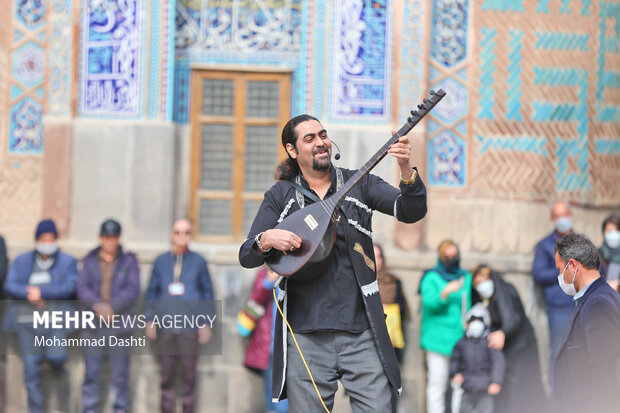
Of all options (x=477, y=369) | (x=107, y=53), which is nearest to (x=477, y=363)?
→ (x=477, y=369)

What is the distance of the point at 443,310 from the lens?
8742 mm

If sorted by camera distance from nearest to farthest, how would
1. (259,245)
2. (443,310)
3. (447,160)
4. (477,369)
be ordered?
(259,245) < (477,369) < (443,310) < (447,160)

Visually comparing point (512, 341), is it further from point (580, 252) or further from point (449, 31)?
point (580, 252)

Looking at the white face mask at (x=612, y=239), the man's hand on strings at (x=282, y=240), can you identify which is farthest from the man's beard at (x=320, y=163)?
the white face mask at (x=612, y=239)

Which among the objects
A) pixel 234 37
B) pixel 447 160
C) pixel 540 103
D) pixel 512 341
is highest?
pixel 234 37

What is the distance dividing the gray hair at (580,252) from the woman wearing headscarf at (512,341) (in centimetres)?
348

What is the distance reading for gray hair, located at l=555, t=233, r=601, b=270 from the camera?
5.06 meters

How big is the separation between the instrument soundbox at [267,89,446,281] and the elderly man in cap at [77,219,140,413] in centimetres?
417

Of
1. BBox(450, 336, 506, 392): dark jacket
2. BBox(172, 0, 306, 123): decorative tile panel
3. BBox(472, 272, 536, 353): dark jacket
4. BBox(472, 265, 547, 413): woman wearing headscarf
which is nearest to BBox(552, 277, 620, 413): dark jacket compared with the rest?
BBox(450, 336, 506, 392): dark jacket

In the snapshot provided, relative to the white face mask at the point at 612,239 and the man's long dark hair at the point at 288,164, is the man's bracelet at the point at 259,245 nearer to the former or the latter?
the man's long dark hair at the point at 288,164

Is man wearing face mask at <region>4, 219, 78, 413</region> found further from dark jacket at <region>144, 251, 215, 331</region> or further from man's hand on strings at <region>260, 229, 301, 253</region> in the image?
man's hand on strings at <region>260, 229, 301, 253</region>

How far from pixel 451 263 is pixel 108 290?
3115 mm

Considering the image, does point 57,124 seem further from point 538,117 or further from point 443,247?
point 538,117

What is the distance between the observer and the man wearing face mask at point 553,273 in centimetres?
905
